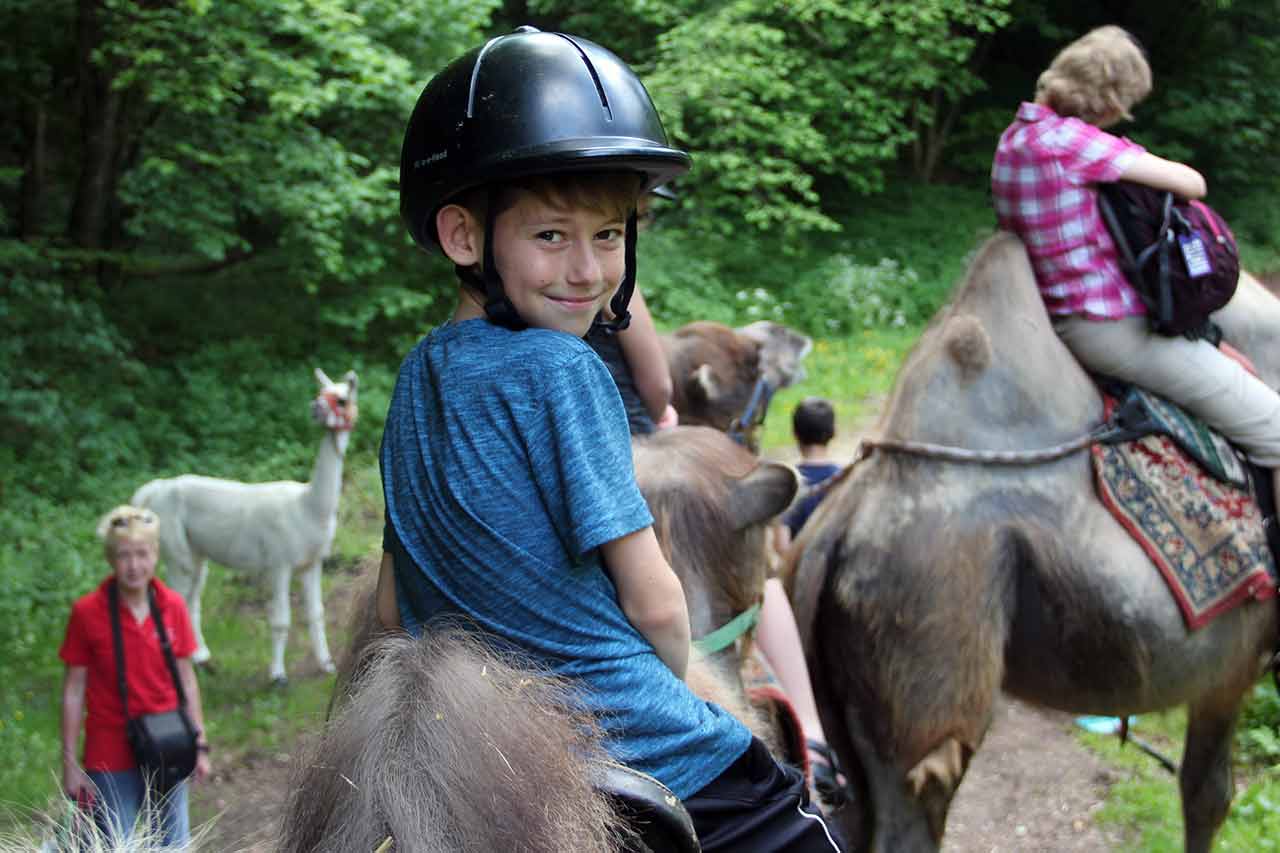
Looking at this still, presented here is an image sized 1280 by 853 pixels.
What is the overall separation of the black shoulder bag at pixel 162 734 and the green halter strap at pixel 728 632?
313cm

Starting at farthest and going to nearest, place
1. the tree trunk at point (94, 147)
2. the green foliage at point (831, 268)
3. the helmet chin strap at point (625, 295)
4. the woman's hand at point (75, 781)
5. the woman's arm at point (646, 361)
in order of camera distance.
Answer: the green foliage at point (831, 268) → the tree trunk at point (94, 147) → the woman's hand at point (75, 781) → the woman's arm at point (646, 361) → the helmet chin strap at point (625, 295)

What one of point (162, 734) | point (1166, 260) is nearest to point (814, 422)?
point (1166, 260)

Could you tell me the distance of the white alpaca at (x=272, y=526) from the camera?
762cm

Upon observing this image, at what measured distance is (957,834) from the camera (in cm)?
566

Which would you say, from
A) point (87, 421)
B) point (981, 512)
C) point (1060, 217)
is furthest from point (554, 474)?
point (87, 421)

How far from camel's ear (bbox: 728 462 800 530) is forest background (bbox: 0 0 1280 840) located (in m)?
4.71

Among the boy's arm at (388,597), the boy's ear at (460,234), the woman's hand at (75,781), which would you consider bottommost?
the woman's hand at (75,781)

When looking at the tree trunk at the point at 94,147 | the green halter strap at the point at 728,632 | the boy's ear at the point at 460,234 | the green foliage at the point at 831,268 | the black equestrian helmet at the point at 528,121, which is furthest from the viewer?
the green foliage at the point at 831,268

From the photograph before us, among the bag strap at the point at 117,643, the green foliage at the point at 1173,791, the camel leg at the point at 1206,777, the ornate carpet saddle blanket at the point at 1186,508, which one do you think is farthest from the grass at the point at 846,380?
the ornate carpet saddle blanket at the point at 1186,508

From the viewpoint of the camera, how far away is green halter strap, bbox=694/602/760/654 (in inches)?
101

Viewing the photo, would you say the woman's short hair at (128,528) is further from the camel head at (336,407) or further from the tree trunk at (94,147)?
the tree trunk at (94,147)

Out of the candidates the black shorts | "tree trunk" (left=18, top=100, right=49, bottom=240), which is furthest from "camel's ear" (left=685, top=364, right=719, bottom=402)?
"tree trunk" (left=18, top=100, right=49, bottom=240)

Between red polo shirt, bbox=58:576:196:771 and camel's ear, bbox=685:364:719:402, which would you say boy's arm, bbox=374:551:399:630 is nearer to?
red polo shirt, bbox=58:576:196:771

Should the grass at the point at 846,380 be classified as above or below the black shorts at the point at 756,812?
below
